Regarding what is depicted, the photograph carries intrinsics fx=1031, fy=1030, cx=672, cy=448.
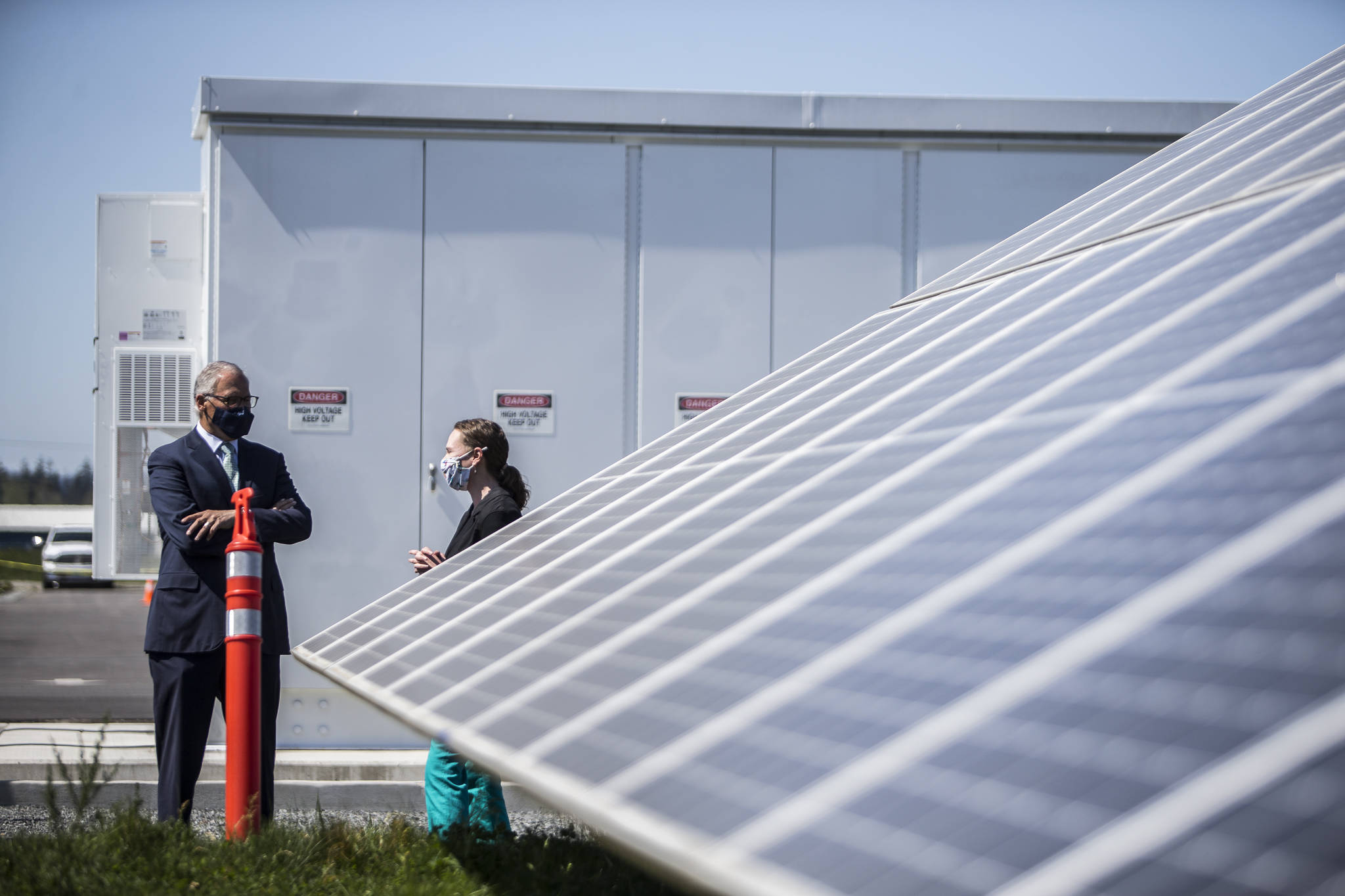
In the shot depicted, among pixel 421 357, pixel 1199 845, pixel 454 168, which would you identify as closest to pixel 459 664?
pixel 1199 845

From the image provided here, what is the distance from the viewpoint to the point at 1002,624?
133 cm

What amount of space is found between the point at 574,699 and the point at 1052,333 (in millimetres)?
1499

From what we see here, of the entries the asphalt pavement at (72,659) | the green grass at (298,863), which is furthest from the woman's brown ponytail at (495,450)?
the asphalt pavement at (72,659)

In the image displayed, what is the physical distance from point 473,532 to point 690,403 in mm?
2722

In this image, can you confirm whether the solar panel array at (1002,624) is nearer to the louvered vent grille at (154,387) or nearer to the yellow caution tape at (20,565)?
the louvered vent grille at (154,387)

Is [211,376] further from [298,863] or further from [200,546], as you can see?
[298,863]

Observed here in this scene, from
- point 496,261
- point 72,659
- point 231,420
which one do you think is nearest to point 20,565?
point 72,659

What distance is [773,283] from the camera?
7.12 meters

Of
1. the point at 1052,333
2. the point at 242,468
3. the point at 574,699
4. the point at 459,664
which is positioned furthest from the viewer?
the point at 242,468

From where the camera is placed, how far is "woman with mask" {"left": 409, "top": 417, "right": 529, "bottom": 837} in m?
4.26

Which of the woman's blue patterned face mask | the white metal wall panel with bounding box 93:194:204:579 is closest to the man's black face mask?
the woman's blue patterned face mask

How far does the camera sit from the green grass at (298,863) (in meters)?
3.23

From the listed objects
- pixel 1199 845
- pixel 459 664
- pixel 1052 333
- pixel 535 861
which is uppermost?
pixel 1052 333

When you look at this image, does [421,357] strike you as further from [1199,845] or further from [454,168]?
[1199,845]
